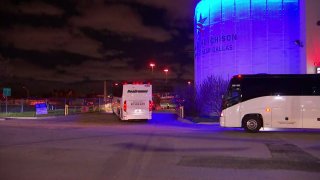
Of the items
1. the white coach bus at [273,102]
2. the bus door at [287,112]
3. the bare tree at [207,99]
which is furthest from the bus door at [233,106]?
the bare tree at [207,99]

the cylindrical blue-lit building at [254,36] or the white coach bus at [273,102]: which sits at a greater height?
the cylindrical blue-lit building at [254,36]

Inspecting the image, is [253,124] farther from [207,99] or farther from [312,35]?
[207,99]

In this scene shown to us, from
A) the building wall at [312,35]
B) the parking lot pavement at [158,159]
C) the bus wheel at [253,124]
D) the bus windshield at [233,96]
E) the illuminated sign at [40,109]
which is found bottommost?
the parking lot pavement at [158,159]

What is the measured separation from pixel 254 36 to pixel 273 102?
2742cm

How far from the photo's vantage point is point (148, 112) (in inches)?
1436

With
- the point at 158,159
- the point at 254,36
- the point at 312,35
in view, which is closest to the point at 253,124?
the point at 158,159

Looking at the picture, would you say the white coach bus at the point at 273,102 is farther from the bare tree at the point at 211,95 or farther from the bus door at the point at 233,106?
the bare tree at the point at 211,95

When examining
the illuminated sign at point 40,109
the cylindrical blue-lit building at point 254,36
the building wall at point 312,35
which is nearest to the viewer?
the building wall at point 312,35

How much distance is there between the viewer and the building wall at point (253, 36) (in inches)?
1982

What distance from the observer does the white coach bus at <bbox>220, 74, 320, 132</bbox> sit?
2503cm

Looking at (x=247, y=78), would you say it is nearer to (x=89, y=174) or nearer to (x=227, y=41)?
(x=89, y=174)

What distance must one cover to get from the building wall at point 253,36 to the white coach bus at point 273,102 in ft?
77.9

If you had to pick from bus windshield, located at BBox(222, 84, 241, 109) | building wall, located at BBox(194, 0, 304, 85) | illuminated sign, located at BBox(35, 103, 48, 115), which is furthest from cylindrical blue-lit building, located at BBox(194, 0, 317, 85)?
bus windshield, located at BBox(222, 84, 241, 109)

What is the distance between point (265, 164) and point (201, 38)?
44510 millimetres
